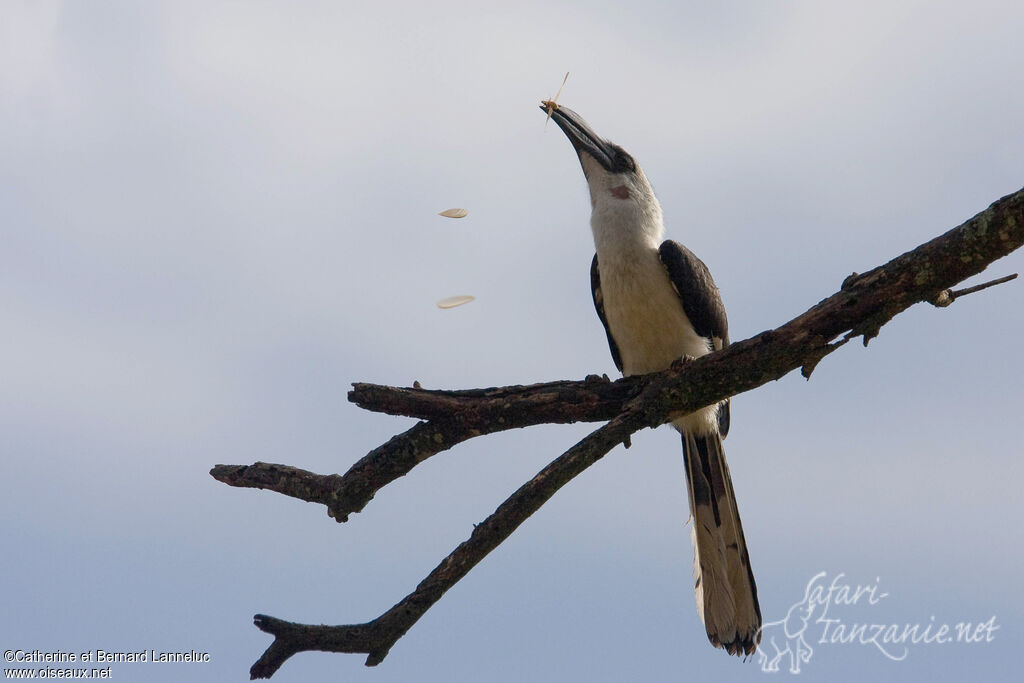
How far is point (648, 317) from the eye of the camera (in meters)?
5.97

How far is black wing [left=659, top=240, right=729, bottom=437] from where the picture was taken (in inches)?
236

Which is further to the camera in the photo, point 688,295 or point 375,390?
point 688,295

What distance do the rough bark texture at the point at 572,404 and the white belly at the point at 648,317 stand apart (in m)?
0.83

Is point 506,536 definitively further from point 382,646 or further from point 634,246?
point 634,246

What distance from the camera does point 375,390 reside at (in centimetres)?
464

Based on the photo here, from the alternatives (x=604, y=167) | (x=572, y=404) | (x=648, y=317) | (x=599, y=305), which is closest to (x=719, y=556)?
(x=648, y=317)

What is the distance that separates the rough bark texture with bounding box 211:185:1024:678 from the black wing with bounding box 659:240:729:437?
928 millimetres

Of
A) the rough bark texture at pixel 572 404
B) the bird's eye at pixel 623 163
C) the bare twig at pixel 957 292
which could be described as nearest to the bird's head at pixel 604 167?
the bird's eye at pixel 623 163

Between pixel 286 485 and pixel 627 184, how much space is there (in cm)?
324

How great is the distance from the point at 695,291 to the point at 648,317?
33 centimetres

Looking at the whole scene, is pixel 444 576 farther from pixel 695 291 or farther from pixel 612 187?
pixel 612 187

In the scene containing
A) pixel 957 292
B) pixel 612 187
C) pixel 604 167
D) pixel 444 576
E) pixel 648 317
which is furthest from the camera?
pixel 604 167

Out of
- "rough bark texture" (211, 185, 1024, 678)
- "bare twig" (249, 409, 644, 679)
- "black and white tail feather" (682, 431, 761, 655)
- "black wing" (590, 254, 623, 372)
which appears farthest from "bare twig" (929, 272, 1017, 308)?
"black wing" (590, 254, 623, 372)

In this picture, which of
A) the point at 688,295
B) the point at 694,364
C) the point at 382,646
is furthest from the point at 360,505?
the point at 688,295
